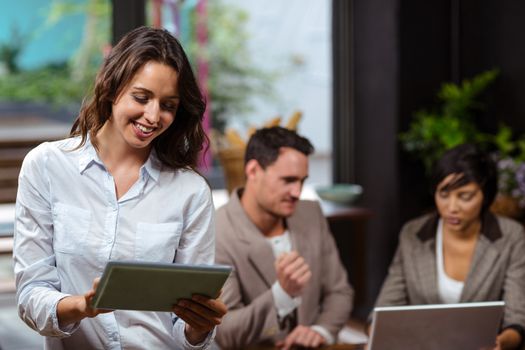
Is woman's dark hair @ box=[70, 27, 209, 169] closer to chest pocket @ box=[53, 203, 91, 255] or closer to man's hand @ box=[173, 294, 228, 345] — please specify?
chest pocket @ box=[53, 203, 91, 255]

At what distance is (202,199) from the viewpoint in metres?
2.06

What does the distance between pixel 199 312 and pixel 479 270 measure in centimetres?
169

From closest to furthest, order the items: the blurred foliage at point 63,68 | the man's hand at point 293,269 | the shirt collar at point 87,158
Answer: the shirt collar at point 87,158 < the man's hand at point 293,269 < the blurred foliage at point 63,68

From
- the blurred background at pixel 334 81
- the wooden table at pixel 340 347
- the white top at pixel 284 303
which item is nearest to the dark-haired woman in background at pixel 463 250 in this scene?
the white top at pixel 284 303

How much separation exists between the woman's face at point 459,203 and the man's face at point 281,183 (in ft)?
1.65

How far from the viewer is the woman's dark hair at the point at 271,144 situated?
324 centimetres

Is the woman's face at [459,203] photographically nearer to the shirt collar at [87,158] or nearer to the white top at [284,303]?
the white top at [284,303]

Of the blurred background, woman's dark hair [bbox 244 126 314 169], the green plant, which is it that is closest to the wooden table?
woman's dark hair [bbox 244 126 314 169]

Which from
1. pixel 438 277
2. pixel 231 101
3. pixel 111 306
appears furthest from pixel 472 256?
pixel 231 101

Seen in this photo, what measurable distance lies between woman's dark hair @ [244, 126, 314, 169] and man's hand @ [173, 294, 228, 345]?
1.30 m

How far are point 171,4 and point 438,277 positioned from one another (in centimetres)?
228

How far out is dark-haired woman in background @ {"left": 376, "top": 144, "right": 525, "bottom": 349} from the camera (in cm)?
331

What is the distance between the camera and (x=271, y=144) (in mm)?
3252

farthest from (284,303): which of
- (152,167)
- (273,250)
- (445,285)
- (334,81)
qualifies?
(334,81)
